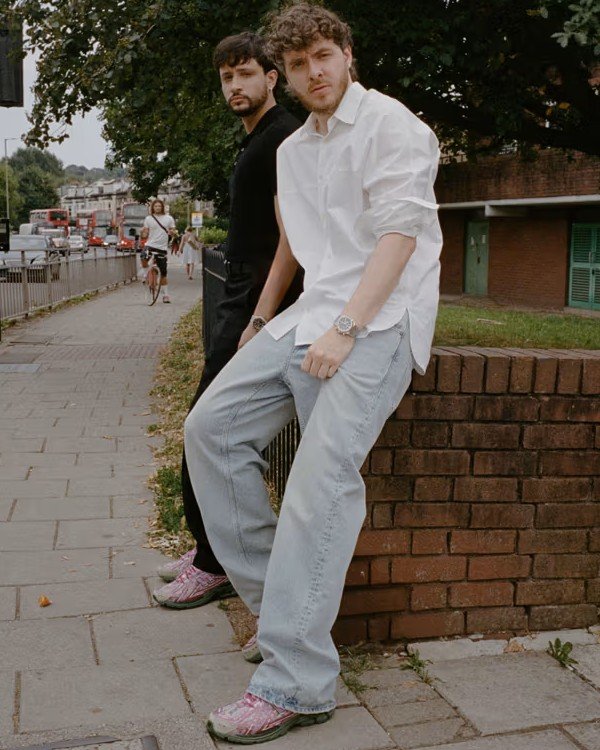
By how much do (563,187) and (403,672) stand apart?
77.8ft

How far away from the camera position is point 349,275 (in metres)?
2.82

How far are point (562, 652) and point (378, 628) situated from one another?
2.06ft

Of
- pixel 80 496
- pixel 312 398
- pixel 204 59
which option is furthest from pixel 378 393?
pixel 204 59

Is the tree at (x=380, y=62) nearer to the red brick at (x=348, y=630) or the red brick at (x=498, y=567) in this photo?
the red brick at (x=498, y=567)

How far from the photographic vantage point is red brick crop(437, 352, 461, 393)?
3225 mm

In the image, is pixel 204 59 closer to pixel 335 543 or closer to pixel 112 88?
pixel 112 88

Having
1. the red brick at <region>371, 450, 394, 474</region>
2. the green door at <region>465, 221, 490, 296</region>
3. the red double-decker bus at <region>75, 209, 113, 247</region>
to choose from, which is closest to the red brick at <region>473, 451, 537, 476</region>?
the red brick at <region>371, 450, 394, 474</region>

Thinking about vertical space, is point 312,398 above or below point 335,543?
above

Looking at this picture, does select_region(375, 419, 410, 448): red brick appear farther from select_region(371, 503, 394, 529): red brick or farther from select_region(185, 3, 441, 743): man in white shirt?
select_region(185, 3, 441, 743): man in white shirt

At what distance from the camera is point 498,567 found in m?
3.41

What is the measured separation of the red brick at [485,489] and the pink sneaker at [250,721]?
99 centimetres

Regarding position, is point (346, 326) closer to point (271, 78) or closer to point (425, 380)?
point (425, 380)

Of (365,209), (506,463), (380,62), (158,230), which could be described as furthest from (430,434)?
(158,230)

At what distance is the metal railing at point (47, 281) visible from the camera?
14.6m
